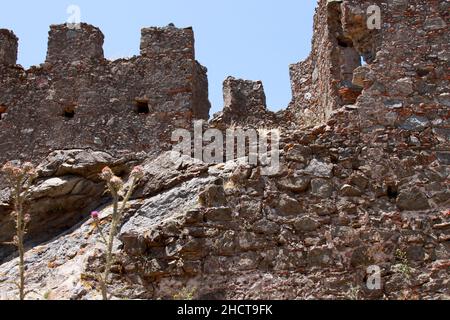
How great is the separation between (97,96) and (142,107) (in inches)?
35.8

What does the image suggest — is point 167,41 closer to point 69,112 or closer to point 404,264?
point 69,112

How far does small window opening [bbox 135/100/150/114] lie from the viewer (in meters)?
12.9

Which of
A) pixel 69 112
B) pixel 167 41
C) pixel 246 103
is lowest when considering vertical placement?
pixel 69 112

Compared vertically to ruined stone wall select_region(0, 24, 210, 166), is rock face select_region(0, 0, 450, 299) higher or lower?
lower

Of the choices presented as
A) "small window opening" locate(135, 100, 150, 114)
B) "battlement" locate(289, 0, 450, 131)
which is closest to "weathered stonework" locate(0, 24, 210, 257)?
"small window opening" locate(135, 100, 150, 114)

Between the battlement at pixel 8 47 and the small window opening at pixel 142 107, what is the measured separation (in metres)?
2.93

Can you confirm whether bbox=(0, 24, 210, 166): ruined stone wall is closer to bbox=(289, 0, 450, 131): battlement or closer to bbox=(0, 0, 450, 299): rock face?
bbox=(0, 0, 450, 299): rock face

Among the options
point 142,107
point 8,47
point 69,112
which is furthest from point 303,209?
point 8,47

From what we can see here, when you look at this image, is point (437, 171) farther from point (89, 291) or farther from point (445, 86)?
point (89, 291)

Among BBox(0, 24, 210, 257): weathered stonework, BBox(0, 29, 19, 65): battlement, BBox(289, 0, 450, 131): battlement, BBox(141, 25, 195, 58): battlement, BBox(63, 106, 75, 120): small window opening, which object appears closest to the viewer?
BBox(289, 0, 450, 131): battlement

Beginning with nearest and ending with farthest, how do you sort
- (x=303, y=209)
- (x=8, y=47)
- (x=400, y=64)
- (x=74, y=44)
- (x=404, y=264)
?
(x=404, y=264) < (x=303, y=209) < (x=400, y=64) < (x=74, y=44) < (x=8, y=47)

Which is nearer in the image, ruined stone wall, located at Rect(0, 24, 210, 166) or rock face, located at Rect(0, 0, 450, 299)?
rock face, located at Rect(0, 0, 450, 299)

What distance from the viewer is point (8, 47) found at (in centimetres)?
1387

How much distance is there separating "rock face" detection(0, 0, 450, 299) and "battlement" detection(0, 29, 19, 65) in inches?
228
